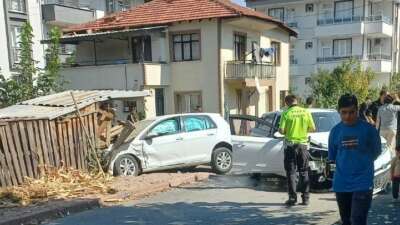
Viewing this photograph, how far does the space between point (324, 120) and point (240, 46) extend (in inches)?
601

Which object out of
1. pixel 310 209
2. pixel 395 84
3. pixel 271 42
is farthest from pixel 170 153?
pixel 395 84

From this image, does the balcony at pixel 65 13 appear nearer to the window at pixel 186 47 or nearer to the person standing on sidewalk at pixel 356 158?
the window at pixel 186 47

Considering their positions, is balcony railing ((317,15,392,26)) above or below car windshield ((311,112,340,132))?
above

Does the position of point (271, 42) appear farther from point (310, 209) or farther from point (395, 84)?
point (310, 209)

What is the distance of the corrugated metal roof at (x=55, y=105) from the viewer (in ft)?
32.3

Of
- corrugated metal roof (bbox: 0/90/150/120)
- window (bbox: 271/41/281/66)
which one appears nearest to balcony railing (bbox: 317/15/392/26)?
window (bbox: 271/41/281/66)

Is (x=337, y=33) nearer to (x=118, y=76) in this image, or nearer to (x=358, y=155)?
(x=118, y=76)

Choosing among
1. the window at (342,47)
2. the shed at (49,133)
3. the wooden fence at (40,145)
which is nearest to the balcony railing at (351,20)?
the window at (342,47)

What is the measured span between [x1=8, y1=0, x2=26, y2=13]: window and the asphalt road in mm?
21532

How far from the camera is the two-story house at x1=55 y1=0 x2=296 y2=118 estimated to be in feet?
72.5

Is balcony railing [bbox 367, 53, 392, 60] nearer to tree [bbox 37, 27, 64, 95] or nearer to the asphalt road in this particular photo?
tree [bbox 37, 27, 64, 95]

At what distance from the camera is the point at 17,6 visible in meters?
27.1

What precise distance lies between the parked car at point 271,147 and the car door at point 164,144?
5.39 feet

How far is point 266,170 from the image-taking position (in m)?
9.30
